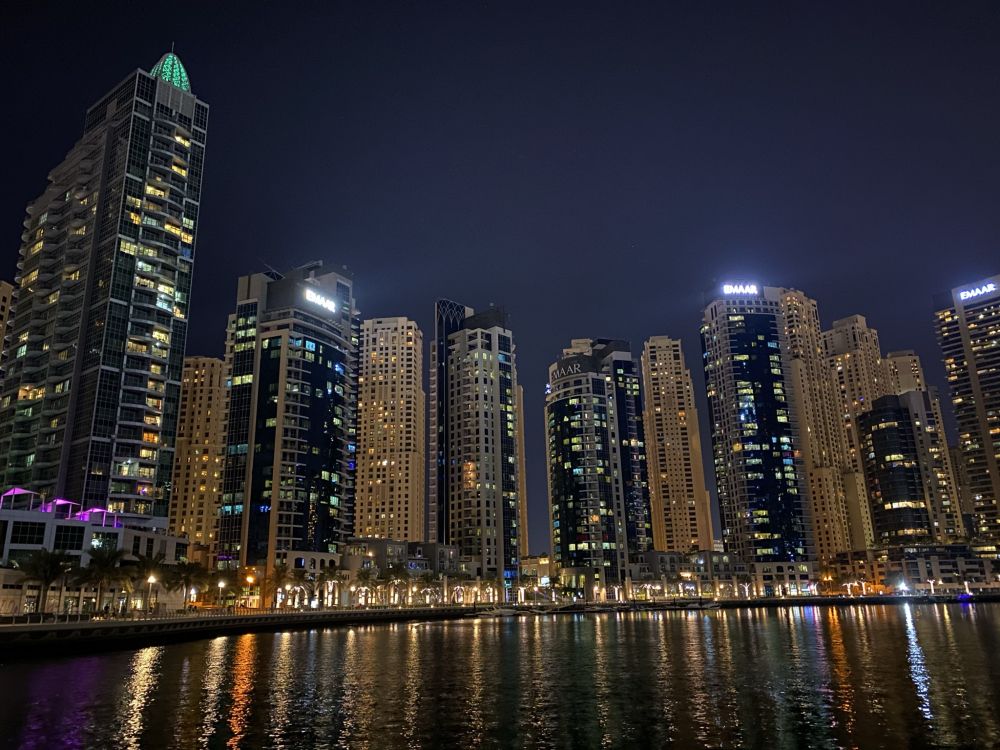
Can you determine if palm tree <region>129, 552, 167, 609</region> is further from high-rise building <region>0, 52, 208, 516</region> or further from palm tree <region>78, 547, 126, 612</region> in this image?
high-rise building <region>0, 52, 208, 516</region>

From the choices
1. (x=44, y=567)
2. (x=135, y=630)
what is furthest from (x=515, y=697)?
(x=44, y=567)

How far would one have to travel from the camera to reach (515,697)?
5859 cm

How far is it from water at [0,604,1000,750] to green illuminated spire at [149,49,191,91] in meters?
147

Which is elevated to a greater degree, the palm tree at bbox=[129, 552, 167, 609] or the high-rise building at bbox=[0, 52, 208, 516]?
the high-rise building at bbox=[0, 52, 208, 516]

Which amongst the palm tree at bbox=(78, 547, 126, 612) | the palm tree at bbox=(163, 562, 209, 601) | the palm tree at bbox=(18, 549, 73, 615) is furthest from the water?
the palm tree at bbox=(163, 562, 209, 601)

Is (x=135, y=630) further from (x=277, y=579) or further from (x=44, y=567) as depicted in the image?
(x=277, y=579)

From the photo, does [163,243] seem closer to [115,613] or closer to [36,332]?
[36,332]

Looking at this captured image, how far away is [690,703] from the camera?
5416 cm

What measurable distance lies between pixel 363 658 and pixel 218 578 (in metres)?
88.5

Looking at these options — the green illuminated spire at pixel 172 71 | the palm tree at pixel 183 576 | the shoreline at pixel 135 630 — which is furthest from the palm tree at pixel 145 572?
the green illuminated spire at pixel 172 71

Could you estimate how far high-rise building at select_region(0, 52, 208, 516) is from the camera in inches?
6339

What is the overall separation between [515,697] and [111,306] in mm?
142141

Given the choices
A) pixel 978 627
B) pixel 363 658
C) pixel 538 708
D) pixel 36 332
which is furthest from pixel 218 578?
pixel 978 627

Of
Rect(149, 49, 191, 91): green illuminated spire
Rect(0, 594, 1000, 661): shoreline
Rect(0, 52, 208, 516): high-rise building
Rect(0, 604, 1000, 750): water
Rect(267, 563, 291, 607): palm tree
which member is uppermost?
Rect(149, 49, 191, 91): green illuminated spire
